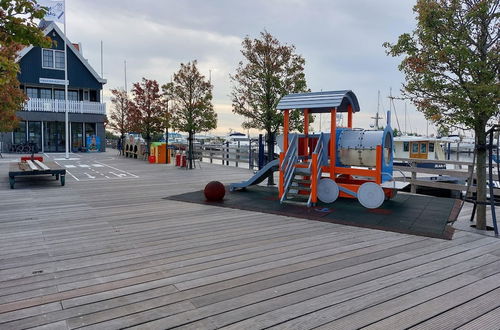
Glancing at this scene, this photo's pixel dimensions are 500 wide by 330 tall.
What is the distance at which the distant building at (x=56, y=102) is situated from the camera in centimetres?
3080

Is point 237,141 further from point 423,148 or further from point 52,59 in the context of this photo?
point 423,148

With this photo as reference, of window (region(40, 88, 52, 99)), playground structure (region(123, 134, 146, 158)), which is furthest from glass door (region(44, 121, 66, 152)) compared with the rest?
playground structure (region(123, 134, 146, 158))

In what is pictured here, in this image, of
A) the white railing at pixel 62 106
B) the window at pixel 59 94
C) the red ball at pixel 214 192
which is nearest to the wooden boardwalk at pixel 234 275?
the red ball at pixel 214 192

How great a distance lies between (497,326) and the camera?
341cm

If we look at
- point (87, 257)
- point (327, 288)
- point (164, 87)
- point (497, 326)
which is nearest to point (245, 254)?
point (327, 288)

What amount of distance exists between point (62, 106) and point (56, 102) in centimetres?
53

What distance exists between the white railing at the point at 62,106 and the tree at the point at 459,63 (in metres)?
30.1

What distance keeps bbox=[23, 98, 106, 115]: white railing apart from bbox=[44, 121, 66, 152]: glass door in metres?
1.45

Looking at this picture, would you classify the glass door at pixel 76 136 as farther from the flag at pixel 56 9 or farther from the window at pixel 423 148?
the window at pixel 423 148

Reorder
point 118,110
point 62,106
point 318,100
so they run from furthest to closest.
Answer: point 118,110 < point 62,106 < point 318,100

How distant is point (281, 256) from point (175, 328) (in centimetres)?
232

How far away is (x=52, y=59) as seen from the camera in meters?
31.6

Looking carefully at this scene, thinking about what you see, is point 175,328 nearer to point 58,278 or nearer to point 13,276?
point 58,278

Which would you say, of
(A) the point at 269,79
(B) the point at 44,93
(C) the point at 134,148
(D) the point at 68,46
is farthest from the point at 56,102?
(A) the point at 269,79
